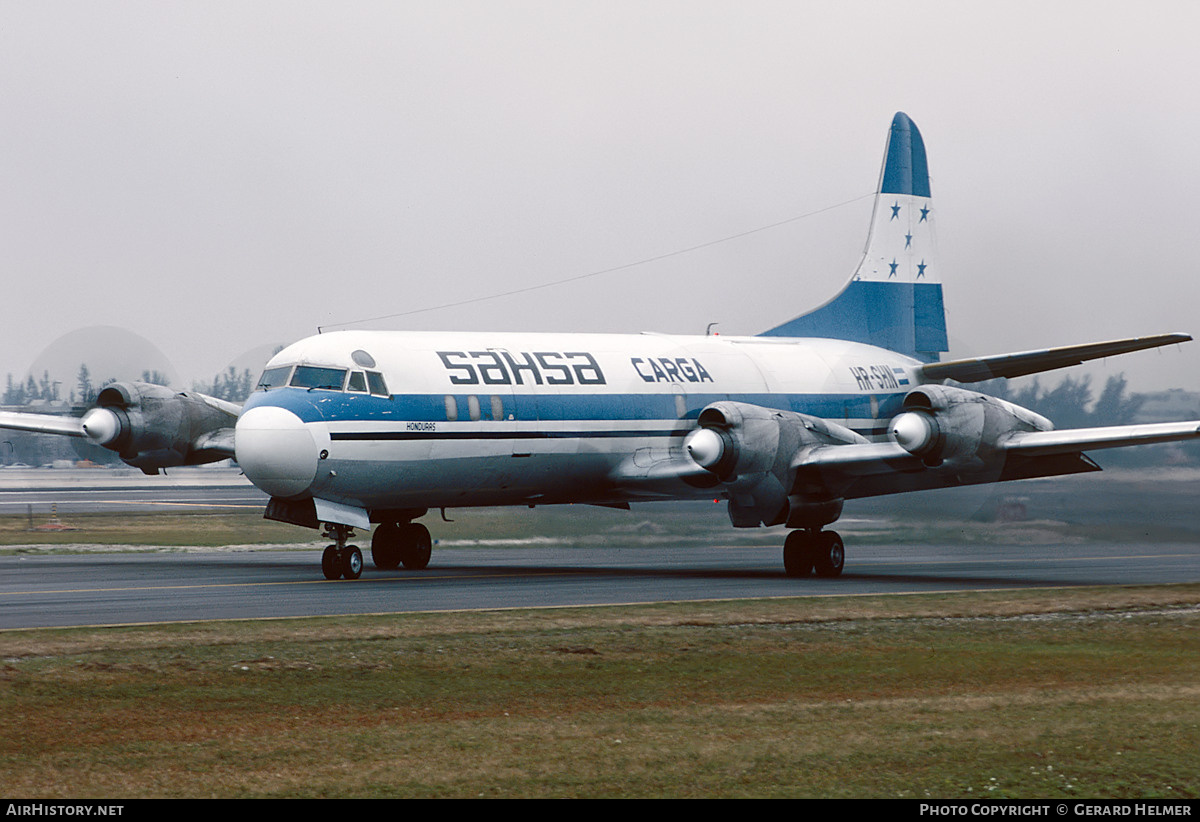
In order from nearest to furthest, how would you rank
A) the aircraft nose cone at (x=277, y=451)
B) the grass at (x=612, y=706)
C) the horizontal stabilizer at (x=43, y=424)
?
the grass at (x=612, y=706), the aircraft nose cone at (x=277, y=451), the horizontal stabilizer at (x=43, y=424)

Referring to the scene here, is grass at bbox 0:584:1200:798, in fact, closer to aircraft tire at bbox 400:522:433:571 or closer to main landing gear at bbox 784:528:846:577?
main landing gear at bbox 784:528:846:577

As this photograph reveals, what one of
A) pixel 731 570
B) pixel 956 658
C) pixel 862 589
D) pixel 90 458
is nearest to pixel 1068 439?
pixel 862 589

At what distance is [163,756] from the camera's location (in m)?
9.66

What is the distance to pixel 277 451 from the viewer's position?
21.7 m

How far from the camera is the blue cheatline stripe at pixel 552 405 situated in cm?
2233

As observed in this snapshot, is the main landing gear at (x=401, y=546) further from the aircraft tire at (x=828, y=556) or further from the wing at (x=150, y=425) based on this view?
the aircraft tire at (x=828, y=556)

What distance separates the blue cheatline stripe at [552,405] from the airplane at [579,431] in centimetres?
4

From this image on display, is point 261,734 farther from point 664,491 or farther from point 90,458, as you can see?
point 90,458

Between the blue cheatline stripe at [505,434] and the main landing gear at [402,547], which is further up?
the blue cheatline stripe at [505,434]

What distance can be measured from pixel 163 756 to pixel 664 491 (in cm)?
1685

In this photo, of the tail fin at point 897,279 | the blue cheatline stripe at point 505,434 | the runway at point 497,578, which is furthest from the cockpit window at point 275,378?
the tail fin at point 897,279

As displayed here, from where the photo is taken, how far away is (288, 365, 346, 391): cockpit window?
22609 millimetres

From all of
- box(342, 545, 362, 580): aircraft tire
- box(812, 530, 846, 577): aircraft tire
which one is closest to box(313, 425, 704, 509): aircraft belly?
box(342, 545, 362, 580): aircraft tire

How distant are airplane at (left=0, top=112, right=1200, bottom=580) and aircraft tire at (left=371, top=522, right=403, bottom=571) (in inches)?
1.3
